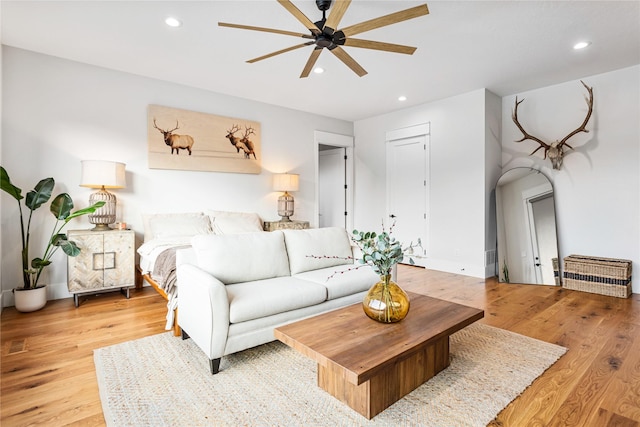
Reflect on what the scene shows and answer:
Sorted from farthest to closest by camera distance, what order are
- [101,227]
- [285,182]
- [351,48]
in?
[285,182] < [101,227] < [351,48]

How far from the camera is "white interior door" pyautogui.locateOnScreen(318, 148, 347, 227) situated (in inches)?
265

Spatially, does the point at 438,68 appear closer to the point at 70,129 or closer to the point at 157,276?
the point at 157,276

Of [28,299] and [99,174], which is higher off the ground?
[99,174]

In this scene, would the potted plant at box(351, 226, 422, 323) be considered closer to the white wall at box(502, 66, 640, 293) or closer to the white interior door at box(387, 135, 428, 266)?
the white interior door at box(387, 135, 428, 266)

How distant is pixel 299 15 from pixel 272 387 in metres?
2.43

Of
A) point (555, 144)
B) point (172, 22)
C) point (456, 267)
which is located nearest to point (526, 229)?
point (456, 267)

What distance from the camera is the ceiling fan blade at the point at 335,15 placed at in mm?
2033

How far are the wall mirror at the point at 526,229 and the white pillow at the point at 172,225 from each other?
13.6 feet

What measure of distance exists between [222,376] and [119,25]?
312 cm

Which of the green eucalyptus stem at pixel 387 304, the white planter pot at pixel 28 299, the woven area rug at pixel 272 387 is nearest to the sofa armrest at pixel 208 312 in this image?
the woven area rug at pixel 272 387

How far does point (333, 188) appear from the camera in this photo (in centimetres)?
695

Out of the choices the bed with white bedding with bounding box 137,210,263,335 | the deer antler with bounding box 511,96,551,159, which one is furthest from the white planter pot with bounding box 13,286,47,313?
the deer antler with bounding box 511,96,551,159

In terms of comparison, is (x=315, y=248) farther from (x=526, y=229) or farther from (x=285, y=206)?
(x=526, y=229)

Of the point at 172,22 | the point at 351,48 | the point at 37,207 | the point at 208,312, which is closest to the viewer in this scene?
the point at 208,312
